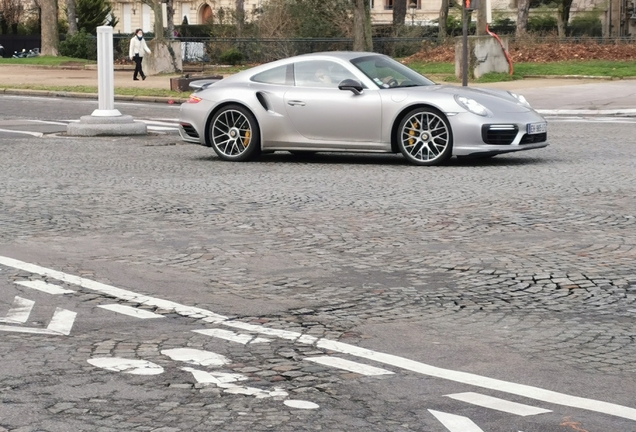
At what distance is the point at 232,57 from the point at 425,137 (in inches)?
1290

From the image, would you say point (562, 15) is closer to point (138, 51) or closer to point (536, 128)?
point (138, 51)

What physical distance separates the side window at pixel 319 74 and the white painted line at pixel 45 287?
787 cm

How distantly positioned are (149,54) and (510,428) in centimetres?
3693

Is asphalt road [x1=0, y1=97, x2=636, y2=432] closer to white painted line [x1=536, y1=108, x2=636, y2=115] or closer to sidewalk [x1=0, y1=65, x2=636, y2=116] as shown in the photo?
white painted line [x1=536, y1=108, x2=636, y2=115]

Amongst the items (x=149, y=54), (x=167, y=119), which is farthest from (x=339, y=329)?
(x=149, y=54)

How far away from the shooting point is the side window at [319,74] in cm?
1505

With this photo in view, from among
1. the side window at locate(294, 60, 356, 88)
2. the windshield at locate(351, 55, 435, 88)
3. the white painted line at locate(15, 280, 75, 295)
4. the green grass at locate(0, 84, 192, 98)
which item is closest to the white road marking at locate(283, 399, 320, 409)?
the white painted line at locate(15, 280, 75, 295)

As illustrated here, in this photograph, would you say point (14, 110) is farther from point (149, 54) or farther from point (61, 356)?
point (61, 356)

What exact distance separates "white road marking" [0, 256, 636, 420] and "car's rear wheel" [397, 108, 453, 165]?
7.23 metres

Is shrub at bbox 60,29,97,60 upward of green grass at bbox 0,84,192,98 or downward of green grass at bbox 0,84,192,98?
upward

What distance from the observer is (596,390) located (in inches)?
207

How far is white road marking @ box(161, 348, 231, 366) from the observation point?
5703mm

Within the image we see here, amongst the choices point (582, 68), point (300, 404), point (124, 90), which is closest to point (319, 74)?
point (300, 404)

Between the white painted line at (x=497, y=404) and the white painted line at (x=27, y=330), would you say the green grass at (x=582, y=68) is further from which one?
the white painted line at (x=497, y=404)
